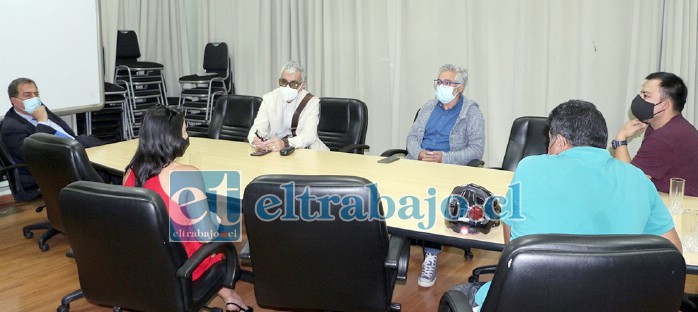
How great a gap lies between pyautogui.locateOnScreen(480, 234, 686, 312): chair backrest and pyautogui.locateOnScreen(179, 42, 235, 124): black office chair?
19.7 feet

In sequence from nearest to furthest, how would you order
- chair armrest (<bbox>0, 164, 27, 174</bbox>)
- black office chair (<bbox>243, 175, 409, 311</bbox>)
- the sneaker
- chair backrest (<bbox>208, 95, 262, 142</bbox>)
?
black office chair (<bbox>243, 175, 409, 311</bbox>), the sneaker, chair armrest (<bbox>0, 164, 27, 174</bbox>), chair backrest (<bbox>208, 95, 262, 142</bbox>)

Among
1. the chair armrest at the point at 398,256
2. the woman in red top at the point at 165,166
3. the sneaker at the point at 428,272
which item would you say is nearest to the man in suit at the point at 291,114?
the sneaker at the point at 428,272

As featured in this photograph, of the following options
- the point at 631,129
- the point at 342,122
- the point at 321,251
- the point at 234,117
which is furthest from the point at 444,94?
the point at 321,251

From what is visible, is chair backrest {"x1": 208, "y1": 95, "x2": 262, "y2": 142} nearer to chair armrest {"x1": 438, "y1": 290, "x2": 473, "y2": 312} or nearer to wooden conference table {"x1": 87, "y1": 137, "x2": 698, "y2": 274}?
wooden conference table {"x1": 87, "y1": 137, "x2": 698, "y2": 274}

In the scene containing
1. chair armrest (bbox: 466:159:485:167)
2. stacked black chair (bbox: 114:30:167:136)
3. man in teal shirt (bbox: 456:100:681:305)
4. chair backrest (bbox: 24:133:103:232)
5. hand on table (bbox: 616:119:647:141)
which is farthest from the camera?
stacked black chair (bbox: 114:30:167:136)

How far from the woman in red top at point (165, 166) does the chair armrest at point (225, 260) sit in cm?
9

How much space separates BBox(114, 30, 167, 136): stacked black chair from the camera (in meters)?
7.29

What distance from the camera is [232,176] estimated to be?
139 inches

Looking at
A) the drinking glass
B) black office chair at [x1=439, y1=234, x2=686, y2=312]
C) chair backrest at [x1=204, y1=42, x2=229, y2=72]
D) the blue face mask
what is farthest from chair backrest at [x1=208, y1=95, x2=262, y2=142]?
black office chair at [x1=439, y1=234, x2=686, y2=312]

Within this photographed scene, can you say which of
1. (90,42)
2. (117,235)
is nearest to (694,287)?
(117,235)

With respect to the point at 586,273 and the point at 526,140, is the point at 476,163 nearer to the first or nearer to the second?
the point at 526,140

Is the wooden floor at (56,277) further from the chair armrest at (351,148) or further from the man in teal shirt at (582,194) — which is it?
the man in teal shirt at (582,194)

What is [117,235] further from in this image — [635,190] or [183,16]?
[183,16]

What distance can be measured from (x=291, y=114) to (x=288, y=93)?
0.58 feet
